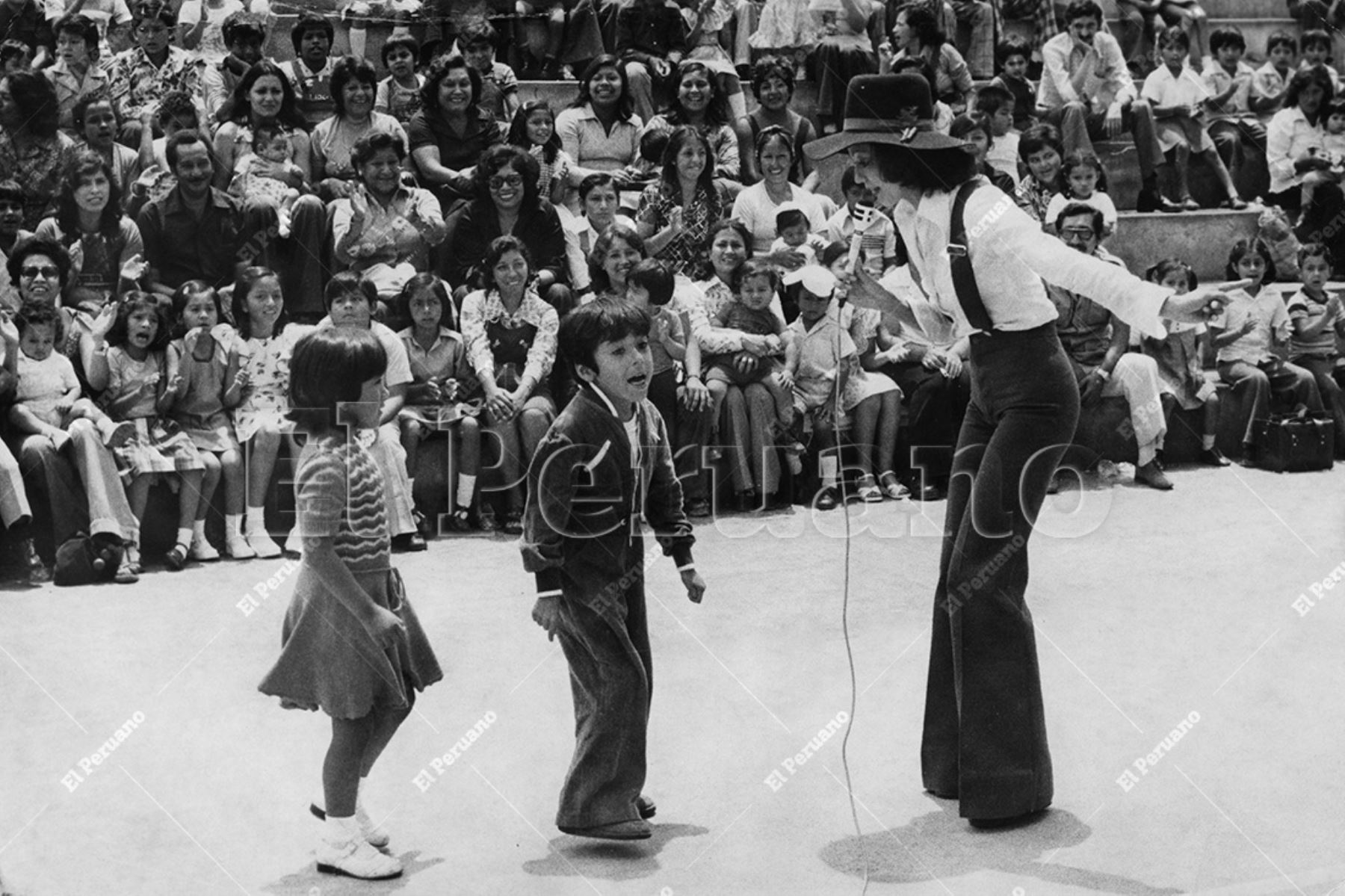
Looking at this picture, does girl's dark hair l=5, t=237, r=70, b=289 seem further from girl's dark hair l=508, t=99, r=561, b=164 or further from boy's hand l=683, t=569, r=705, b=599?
boy's hand l=683, t=569, r=705, b=599

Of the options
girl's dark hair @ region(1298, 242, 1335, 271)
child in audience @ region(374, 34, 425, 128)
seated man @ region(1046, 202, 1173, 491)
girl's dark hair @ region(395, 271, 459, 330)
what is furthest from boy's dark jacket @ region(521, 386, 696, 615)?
girl's dark hair @ region(1298, 242, 1335, 271)

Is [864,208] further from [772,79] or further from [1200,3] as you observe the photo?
[1200,3]

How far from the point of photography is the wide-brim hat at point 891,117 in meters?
4.60

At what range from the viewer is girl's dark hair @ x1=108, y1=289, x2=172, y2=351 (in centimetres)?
762

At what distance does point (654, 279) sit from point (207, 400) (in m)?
2.13

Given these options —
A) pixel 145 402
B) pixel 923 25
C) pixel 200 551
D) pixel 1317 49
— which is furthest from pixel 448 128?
pixel 1317 49

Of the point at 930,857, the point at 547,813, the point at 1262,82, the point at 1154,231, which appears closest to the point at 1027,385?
the point at 930,857

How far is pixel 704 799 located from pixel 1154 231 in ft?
23.7

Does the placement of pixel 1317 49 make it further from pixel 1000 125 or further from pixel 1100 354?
pixel 1100 354

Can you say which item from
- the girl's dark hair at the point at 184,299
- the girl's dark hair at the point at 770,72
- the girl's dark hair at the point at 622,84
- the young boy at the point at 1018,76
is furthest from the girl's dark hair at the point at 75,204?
the young boy at the point at 1018,76

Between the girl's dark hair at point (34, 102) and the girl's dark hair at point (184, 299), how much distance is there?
1319mm

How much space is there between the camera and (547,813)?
4.69m

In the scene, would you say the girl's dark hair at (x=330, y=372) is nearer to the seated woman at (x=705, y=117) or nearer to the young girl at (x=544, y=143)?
the young girl at (x=544, y=143)

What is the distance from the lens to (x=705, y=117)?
32.8ft
